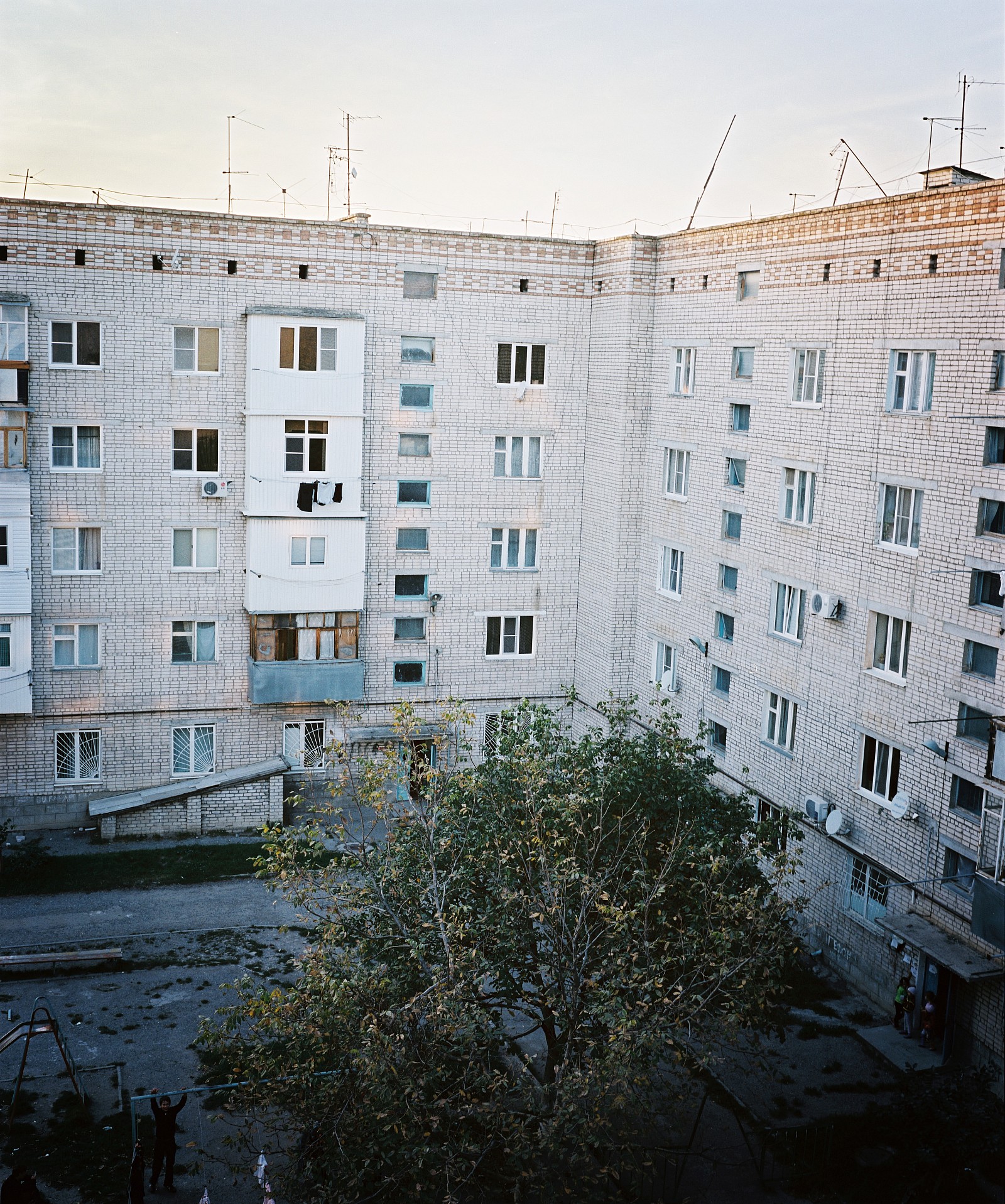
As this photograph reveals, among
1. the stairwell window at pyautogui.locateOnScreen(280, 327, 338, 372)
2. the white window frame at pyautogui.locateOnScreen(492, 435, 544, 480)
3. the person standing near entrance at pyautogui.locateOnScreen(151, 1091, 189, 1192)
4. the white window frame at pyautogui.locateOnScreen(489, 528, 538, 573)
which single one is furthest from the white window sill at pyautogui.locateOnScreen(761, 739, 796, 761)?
the stairwell window at pyautogui.locateOnScreen(280, 327, 338, 372)

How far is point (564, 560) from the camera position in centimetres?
2847

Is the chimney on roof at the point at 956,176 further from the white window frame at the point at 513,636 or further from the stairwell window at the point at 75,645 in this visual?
the stairwell window at the point at 75,645

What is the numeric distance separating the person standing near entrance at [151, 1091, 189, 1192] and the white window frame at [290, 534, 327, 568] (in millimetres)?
13687

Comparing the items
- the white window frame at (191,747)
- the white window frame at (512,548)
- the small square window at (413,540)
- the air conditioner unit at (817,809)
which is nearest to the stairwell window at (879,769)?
the air conditioner unit at (817,809)

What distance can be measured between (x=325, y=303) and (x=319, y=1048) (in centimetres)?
1799

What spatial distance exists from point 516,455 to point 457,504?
74.3 inches

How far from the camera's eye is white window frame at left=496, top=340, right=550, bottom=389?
1069 inches

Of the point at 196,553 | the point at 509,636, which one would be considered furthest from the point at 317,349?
the point at 509,636

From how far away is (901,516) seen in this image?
18.9 m

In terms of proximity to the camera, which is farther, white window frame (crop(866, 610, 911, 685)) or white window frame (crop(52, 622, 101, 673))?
white window frame (crop(52, 622, 101, 673))

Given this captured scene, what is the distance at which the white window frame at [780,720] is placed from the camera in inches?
851

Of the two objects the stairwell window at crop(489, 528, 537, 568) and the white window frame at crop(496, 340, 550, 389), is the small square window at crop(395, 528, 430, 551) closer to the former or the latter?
the stairwell window at crop(489, 528, 537, 568)

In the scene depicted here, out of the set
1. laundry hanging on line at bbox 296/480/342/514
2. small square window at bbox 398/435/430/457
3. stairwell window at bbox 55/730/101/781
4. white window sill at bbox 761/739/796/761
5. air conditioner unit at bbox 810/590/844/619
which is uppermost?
small square window at bbox 398/435/430/457

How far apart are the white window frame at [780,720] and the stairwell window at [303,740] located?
11.0 meters
